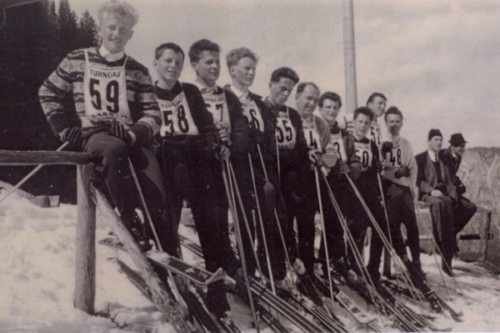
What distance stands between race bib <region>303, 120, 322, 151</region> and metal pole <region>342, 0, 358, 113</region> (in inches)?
12.8

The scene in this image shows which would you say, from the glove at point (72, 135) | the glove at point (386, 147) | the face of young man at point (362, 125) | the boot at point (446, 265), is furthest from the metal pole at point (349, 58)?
the glove at point (72, 135)

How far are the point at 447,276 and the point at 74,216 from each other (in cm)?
228

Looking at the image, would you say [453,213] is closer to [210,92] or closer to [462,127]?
[462,127]

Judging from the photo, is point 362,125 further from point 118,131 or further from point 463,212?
point 118,131

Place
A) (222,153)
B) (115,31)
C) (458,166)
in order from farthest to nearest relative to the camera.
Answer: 1. (458,166)
2. (222,153)
3. (115,31)

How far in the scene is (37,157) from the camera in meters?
2.75

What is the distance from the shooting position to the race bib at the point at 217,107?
330cm

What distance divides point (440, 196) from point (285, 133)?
120 centimetres

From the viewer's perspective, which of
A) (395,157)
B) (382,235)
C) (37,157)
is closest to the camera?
(37,157)

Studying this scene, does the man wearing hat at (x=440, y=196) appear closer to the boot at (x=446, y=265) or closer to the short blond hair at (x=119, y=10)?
the boot at (x=446, y=265)

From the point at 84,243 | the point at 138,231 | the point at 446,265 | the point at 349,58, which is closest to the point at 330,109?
the point at 349,58

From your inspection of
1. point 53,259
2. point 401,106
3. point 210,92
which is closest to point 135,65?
point 210,92

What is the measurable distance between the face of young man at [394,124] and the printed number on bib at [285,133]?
2.35 feet

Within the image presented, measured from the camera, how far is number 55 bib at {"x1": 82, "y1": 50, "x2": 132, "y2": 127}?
2961mm
